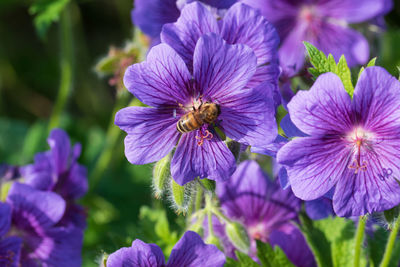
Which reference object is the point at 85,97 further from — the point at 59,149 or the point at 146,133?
the point at 146,133

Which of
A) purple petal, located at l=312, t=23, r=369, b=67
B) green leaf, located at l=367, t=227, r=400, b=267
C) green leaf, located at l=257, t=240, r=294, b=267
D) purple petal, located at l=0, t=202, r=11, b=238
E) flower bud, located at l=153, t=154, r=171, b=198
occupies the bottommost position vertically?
purple petal, located at l=0, t=202, r=11, b=238

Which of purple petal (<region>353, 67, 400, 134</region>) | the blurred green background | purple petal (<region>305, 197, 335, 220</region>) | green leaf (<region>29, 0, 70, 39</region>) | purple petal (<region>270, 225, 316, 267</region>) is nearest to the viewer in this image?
purple petal (<region>353, 67, 400, 134</region>)

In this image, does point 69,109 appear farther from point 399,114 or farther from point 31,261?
point 399,114

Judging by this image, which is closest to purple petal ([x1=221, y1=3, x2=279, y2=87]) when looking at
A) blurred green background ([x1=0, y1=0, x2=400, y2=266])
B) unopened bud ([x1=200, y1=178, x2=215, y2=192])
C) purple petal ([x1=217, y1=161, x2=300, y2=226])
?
unopened bud ([x1=200, y1=178, x2=215, y2=192])

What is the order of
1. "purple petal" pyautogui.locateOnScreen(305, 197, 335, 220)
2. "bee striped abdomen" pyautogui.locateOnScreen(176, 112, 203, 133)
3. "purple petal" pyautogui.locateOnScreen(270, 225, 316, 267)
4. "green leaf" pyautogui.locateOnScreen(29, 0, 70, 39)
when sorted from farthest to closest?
"green leaf" pyautogui.locateOnScreen(29, 0, 70, 39) → "purple petal" pyautogui.locateOnScreen(270, 225, 316, 267) → "purple petal" pyautogui.locateOnScreen(305, 197, 335, 220) → "bee striped abdomen" pyautogui.locateOnScreen(176, 112, 203, 133)

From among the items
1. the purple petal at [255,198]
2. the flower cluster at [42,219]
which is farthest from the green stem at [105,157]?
the purple petal at [255,198]

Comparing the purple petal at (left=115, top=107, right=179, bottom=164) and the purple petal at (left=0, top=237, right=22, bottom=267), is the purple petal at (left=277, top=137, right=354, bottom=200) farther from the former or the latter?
the purple petal at (left=0, top=237, right=22, bottom=267)

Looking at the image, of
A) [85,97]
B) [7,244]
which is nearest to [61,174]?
[7,244]
